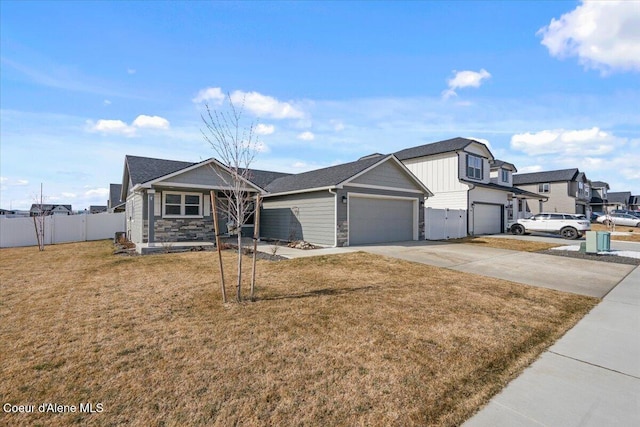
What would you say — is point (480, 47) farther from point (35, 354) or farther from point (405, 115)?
point (35, 354)

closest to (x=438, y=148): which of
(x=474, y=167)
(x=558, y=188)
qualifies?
(x=474, y=167)

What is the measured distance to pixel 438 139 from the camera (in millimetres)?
25391

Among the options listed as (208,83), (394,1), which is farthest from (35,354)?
(394,1)

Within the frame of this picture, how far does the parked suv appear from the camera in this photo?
65.7ft

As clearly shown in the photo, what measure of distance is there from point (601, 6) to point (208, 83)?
37.5 feet

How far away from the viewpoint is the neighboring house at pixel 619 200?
177 feet

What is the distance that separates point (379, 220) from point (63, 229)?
20.3 metres

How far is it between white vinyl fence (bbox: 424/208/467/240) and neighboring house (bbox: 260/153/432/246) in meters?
1.11

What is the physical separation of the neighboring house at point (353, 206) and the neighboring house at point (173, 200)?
2644 mm

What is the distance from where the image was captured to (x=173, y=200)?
48.3 feet

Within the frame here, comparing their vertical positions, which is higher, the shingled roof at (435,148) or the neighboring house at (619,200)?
the shingled roof at (435,148)

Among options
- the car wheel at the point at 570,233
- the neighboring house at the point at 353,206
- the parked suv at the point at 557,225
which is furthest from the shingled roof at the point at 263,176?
the car wheel at the point at 570,233

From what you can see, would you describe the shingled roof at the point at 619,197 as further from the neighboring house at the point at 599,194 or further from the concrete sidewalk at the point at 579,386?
the concrete sidewalk at the point at 579,386

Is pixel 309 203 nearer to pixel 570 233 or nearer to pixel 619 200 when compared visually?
pixel 570 233
